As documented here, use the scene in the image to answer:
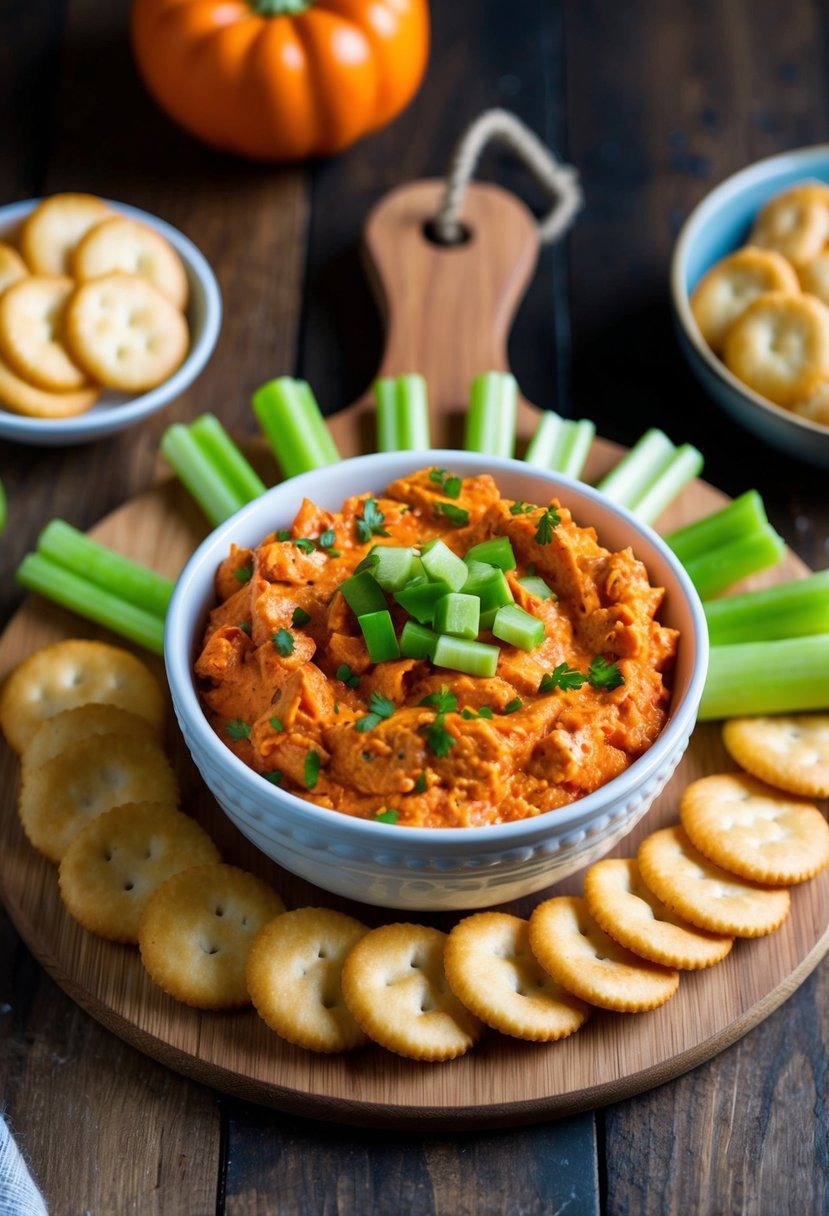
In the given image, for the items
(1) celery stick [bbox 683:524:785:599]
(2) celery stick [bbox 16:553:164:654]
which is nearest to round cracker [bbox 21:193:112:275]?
(2) celery stick [bbox 16:553:164:654]

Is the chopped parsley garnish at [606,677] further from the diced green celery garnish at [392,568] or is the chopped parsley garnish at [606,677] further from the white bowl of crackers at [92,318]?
the white bowl of crackers at [92,318]

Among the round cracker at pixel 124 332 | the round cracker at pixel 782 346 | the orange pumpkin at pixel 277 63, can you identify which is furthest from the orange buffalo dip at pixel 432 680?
the orange pumpkin at pixel 277 63

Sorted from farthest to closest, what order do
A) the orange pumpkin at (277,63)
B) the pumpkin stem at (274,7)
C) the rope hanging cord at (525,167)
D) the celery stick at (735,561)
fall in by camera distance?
the pumpkin stem at (274,7)
the orange pumpkin at (277,63)
the rope hanging cord at (525,167)
the celery stick at (735,561)

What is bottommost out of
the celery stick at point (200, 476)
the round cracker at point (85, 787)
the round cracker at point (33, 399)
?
the round cracker at point (85, 787)

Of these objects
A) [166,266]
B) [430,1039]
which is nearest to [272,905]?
[430,1039]

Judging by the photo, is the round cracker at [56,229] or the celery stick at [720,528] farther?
the round cracker at [56,229]

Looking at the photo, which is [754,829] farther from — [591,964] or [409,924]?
[409,924]

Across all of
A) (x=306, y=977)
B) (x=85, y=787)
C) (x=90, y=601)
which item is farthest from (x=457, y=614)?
(x=90, y=601)

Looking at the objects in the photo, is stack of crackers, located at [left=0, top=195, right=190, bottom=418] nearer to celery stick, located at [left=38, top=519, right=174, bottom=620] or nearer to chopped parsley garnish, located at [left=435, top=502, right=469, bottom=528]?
celery stick, located at [left=38, top=519, right=174, bottom=620]
